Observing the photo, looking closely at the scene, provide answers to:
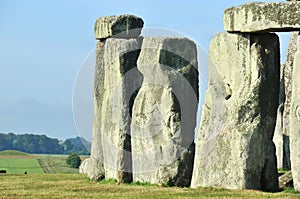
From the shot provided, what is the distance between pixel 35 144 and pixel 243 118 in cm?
6434

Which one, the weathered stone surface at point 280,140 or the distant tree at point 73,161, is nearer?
the weathered stone surface at point 280,140

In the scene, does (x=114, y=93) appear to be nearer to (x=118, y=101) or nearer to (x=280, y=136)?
(x=118, y=101)

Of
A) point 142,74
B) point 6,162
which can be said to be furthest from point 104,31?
point 6,162

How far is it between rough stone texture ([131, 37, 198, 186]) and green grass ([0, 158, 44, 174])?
56.3 feet

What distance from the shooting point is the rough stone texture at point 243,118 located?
27375 mm

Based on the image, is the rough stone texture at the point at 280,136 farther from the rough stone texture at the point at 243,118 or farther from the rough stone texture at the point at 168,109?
the rough stone texture at the point at 243,118

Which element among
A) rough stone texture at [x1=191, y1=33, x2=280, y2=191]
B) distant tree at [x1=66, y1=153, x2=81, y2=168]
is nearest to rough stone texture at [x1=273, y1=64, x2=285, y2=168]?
rough stone texture at [x1=191, y1=33, x2=280, y2=191]

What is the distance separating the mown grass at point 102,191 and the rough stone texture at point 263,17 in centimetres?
411

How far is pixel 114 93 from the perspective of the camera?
32.1 m

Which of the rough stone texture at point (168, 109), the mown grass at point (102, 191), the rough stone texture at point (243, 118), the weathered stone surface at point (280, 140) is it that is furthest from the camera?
the weathered stone surface at point (280, 140)

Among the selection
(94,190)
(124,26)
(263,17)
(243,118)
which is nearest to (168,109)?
(243,118)

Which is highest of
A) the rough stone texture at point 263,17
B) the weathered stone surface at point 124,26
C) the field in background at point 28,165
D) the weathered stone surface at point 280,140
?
the weathered stone surface at point 124,26

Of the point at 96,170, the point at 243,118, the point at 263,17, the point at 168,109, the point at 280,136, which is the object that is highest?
the point at 263,17

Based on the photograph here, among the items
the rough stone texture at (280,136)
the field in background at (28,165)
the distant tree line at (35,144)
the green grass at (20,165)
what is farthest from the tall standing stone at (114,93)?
the distant tree line at (35,144)
